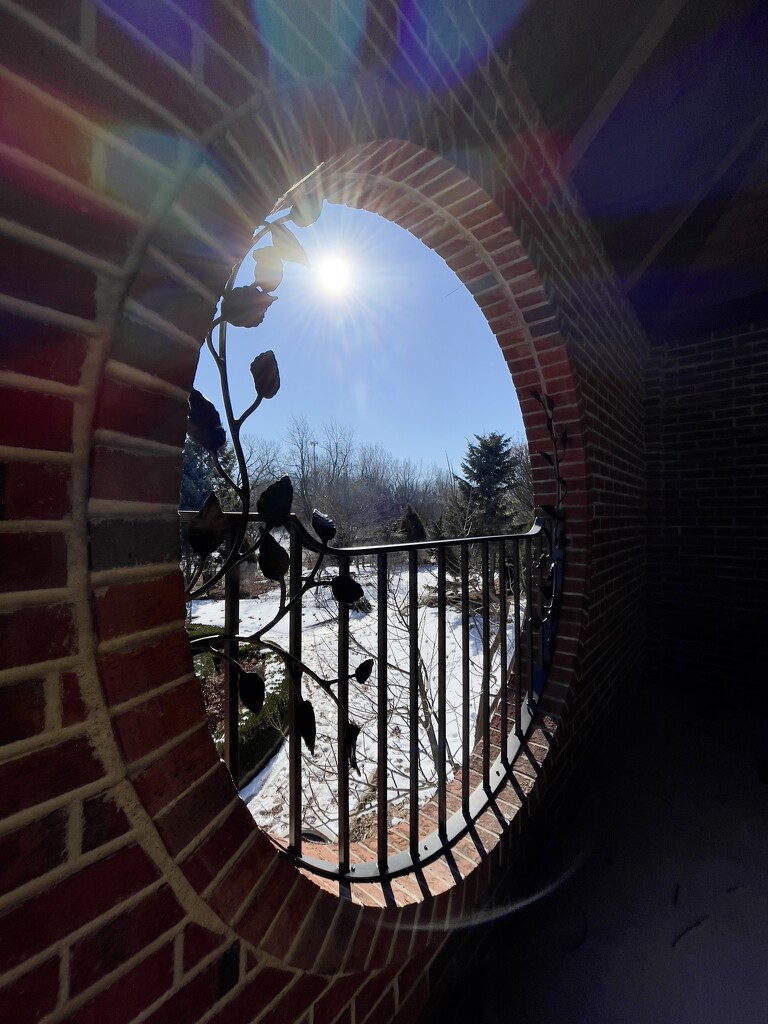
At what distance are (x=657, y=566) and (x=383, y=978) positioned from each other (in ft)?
12.3

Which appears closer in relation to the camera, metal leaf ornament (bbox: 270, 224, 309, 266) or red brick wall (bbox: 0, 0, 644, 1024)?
red brick wall (bbox: 0, 0, 644, 1024)

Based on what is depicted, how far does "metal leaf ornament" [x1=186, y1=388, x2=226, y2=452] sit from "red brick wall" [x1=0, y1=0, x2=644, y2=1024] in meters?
0.11

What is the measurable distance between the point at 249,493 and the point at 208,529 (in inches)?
4.0

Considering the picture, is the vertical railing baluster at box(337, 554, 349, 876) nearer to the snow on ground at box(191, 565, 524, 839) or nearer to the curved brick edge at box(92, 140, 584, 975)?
the curved brick edge at box(92, 140, 584, 975)

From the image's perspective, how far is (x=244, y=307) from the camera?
31.2 inches

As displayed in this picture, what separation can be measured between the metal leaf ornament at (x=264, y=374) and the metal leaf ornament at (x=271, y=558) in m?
0.28

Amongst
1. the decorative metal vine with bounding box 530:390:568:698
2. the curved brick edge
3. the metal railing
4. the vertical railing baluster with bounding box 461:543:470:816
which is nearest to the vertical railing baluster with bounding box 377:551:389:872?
the metal railing

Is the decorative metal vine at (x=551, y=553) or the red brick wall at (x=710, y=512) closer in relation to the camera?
the decorative metal vine at (x=551, y=553)

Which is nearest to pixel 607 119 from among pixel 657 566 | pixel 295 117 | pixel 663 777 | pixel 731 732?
pixel 295 117

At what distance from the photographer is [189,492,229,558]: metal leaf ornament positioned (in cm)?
78

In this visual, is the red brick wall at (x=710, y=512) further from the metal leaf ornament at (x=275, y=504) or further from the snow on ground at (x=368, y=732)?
the metal leaf ornament at (x=275, y=504)

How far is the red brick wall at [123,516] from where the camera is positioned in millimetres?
537

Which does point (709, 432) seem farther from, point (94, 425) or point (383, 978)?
point (94, 425)

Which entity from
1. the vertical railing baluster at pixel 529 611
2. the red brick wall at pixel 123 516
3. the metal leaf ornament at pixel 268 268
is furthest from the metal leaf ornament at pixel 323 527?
the vertical railing baluster at pixel 529 611
